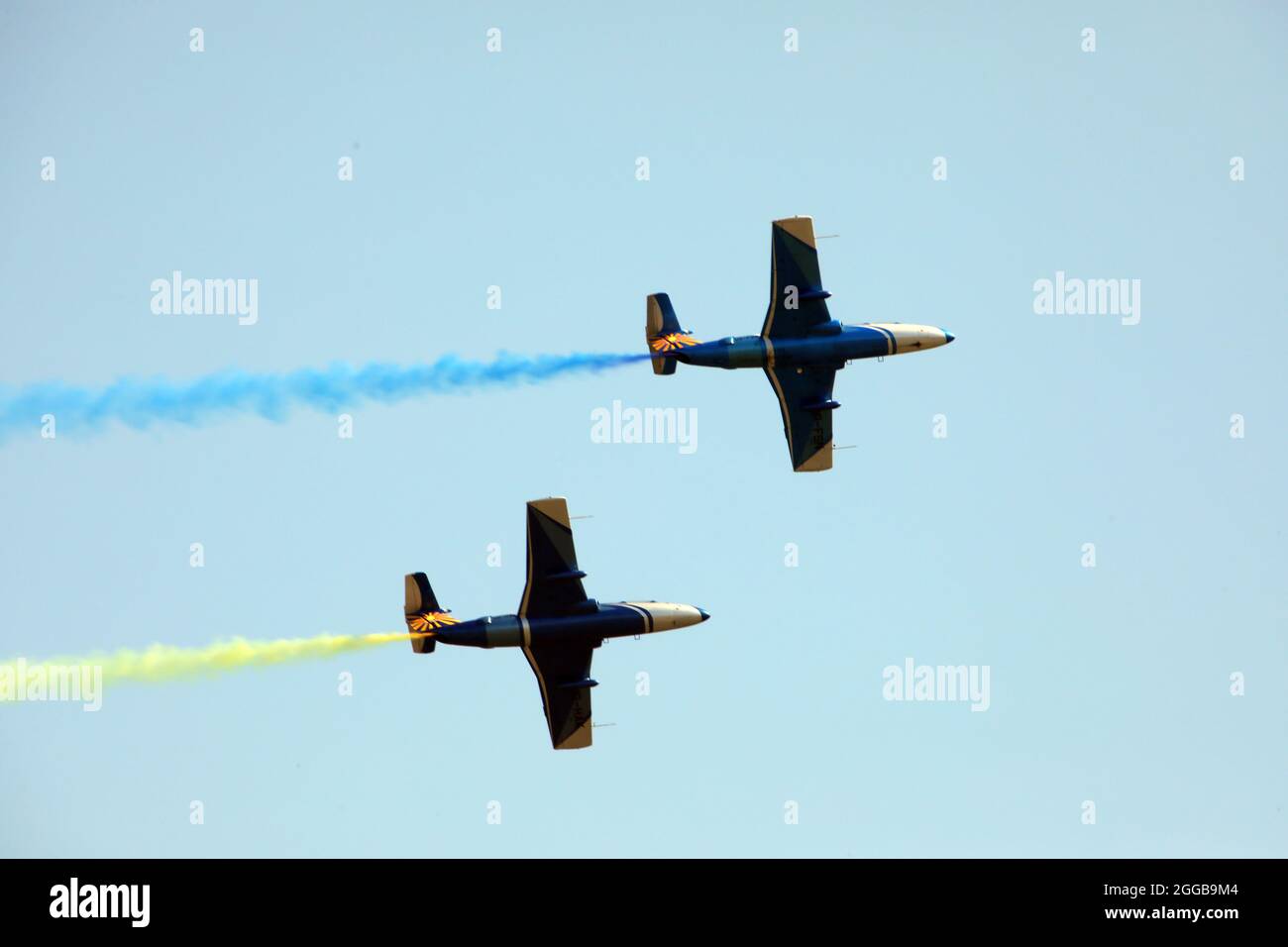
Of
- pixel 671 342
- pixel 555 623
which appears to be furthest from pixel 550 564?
pixel 671 342

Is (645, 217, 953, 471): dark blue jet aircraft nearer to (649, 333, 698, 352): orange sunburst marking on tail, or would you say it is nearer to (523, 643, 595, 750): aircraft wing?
(649, 333, 698, 352): orange sunburst marking on tail

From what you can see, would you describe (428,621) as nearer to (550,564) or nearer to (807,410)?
(550,564)

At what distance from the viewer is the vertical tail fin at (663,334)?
105 metres

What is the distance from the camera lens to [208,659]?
317ft

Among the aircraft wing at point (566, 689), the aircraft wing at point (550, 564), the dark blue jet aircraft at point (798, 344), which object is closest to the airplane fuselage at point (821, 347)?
the dark blue jet aircraft at point (798, 344)

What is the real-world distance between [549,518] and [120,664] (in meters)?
17.1

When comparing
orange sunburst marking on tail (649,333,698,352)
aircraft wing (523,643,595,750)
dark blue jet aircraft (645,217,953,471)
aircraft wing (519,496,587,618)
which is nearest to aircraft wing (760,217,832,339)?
dark blue jet aircraft (645,217,953,471)

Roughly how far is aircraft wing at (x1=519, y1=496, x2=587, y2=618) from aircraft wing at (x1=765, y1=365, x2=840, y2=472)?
36.5 feet

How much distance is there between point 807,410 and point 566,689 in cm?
1521

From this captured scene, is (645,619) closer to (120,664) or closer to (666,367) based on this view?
(666,367)
